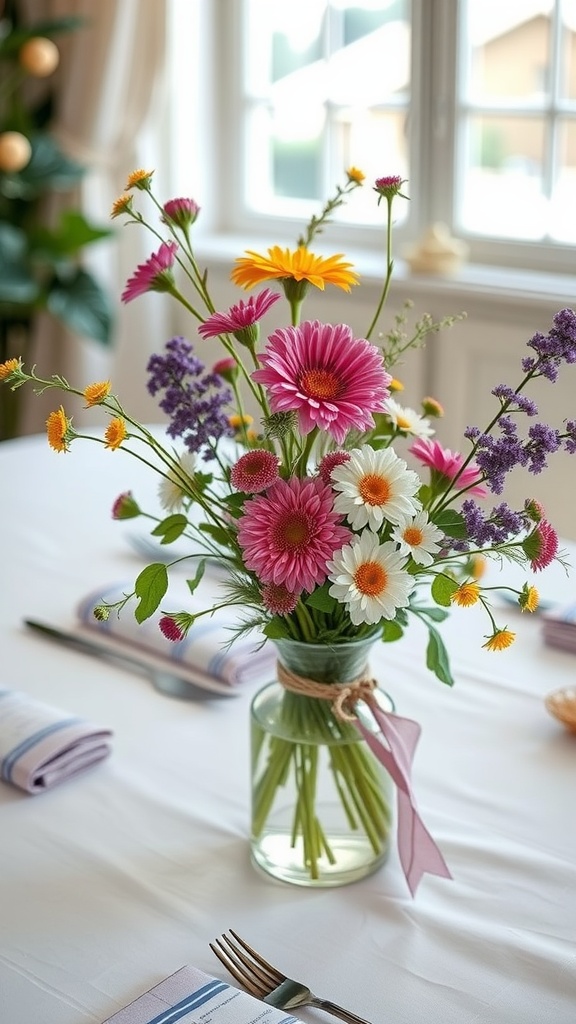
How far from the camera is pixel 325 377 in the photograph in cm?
85

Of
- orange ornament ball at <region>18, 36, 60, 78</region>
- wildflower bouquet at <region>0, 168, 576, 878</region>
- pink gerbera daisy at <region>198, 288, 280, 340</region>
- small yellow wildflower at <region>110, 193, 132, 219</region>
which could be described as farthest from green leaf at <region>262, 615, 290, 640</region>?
orange ornament ball at <region>18, 36, 60, 78</region>

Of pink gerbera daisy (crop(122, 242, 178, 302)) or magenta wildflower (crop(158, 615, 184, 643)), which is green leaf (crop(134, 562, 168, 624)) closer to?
magenta wildflower (crop(158, 615, 184, 643))

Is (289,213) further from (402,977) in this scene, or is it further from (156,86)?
(402,977)

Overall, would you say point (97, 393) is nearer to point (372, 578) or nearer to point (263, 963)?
point (372, 578)

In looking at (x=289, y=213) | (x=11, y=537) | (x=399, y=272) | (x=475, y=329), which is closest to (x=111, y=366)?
(x=289, y=213)

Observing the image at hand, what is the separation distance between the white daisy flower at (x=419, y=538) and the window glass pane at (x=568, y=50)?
2136mm

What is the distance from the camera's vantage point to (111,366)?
11.5 feet

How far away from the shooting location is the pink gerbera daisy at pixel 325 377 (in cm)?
83

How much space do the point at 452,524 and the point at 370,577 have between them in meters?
0.09

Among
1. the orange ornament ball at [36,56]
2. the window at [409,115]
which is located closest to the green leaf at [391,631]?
the window at [409,115]

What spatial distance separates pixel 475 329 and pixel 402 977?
198 centimetres

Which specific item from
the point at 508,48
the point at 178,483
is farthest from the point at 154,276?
the point at 508,48

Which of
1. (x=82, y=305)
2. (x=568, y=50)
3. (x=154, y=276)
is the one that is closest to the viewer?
(x=154, y=276)

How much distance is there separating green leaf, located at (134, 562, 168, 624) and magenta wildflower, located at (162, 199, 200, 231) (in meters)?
0.25
